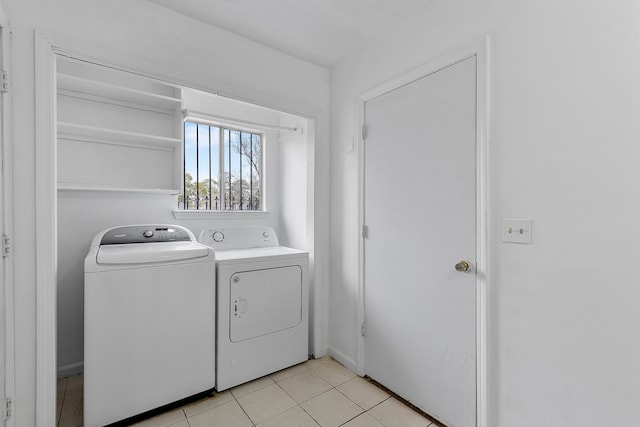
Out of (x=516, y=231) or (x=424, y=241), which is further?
(x=424, y=241)

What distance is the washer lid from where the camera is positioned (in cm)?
165

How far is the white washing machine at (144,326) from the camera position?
1614 millimetres

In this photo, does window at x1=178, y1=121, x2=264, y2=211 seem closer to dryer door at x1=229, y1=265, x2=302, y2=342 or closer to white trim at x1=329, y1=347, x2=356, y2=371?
dryer door at x1=229, y1=265, x2=302, y2=342

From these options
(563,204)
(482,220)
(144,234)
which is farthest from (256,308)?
(563,204)

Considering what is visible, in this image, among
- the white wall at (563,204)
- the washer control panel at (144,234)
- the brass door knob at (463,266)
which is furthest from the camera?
the washer control panel at (144,234)

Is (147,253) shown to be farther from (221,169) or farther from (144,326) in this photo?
(221,169)

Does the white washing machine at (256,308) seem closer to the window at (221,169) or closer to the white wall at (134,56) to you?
the white wall at (134,56)

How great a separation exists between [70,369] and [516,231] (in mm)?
3051

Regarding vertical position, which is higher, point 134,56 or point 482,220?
point 134,56

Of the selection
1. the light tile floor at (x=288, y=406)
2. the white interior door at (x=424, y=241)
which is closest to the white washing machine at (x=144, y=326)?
the light tile floor at (x=288, y=406)

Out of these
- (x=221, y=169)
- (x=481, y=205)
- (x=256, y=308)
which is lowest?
(x=256, y=308)

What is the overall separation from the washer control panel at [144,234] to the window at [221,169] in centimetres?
46

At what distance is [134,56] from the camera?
5.77ft

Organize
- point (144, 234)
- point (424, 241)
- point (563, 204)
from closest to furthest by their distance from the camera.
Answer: point (563, 204), point (424, 241), point (144, 234)
